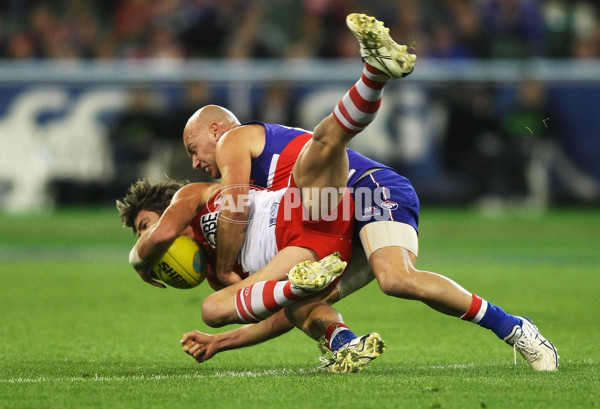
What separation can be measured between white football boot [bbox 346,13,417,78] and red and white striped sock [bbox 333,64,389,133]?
12 cm

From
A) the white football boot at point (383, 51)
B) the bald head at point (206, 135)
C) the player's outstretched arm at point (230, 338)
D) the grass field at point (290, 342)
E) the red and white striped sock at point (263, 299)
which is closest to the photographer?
the grass field at point (290, 342)

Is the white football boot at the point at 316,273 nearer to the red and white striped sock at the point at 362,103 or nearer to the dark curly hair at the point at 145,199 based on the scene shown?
the red and white striped sock at the point at 362,103

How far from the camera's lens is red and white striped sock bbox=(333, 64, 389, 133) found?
541 centimetres

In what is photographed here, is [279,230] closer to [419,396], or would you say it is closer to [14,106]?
[419,396]

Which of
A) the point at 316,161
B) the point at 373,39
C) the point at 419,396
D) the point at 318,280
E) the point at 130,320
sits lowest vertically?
the point at 130,320

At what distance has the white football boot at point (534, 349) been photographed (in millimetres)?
5684

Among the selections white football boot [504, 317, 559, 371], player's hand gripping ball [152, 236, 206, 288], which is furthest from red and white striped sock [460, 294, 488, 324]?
player's hand gripping ball [152, 236, 206, 288]

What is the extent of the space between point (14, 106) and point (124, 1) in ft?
11.4

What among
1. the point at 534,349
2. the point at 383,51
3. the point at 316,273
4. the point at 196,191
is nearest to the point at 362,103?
Result: the point at 383,51

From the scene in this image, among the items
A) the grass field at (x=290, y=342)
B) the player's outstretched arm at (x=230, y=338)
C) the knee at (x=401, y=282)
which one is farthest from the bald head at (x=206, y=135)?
the knee at (x=401, y=282)

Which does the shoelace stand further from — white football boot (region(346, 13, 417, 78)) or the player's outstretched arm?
white football boot (region(346, 13, 417, 78))

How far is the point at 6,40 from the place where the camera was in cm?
1841

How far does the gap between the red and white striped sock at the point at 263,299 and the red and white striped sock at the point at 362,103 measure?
36.3 inches

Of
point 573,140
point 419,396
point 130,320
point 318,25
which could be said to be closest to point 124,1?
point 318,25
